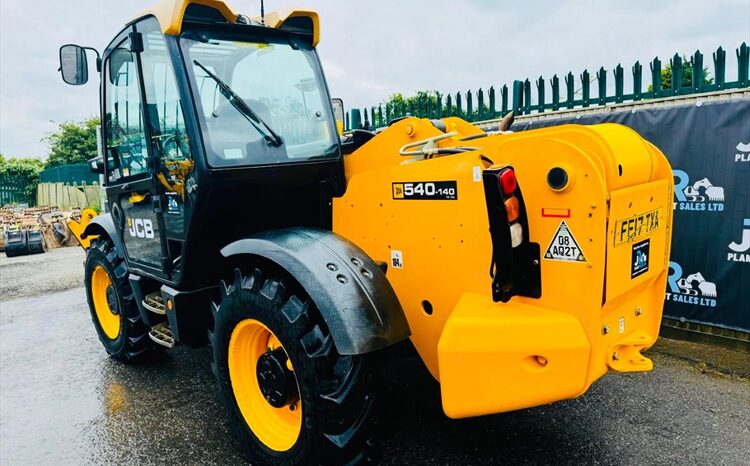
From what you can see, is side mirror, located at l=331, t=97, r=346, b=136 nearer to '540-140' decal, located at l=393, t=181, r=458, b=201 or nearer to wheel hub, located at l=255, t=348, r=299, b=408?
'540-140' decal, located at l=393, t=181, r=458, b=201

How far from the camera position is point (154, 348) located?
440cm

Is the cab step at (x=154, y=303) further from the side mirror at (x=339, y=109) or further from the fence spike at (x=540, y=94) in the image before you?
the fence spike at (x=540, y=94)

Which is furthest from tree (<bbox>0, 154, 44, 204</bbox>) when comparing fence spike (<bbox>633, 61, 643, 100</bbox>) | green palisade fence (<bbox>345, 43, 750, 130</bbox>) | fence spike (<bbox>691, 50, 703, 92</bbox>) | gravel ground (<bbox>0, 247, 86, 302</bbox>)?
fence spike (<bbox>691, 50, 703, 92</bbox>)

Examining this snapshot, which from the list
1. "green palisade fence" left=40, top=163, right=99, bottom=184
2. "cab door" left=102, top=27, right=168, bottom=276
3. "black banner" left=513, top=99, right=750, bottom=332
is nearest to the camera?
"cab door" left=102, top=27, right=168, bottom=276

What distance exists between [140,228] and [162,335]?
0.78 metres

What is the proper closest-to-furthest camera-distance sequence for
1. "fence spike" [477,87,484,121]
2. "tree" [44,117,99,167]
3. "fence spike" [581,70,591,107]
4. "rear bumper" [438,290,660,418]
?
"rear bumper" [438,290,660,418]
"fence spike" [581,70,591,107]
"fence spike" [477,87,484,121]
"tree" [44,117,99,167]

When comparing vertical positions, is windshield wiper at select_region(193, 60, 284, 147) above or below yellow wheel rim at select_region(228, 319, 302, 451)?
above

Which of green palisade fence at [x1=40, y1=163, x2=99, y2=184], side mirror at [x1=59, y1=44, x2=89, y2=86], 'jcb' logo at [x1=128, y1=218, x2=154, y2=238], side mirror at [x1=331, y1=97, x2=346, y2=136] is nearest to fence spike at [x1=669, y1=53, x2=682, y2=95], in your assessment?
side mirror at [x1=331, y1=97, x2=346, y2=136]

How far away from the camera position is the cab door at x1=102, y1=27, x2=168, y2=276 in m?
3.35

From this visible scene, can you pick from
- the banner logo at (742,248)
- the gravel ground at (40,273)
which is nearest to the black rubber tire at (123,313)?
the gravel ground at (40,273)

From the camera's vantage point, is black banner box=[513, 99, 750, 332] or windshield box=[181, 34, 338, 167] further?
black banner box=[513, 99, 750, 332]

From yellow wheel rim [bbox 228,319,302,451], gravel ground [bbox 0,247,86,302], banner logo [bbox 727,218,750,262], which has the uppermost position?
banner logo [bbox 727,218,750,262]

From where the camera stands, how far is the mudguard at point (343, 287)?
2.23m

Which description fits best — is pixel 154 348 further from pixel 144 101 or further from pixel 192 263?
pixel 144 101
